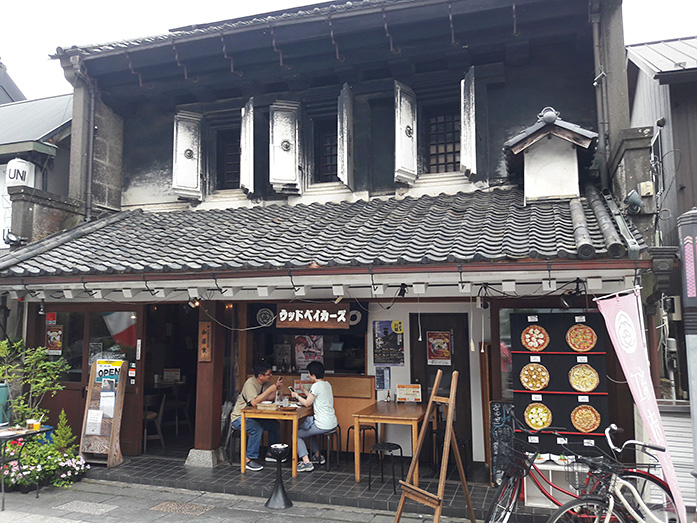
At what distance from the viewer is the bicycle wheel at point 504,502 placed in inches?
232

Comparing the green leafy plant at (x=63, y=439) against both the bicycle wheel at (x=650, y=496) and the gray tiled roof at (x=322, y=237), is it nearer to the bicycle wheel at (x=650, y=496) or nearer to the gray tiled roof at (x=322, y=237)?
the gray tiled roof at (x=322, y=237)

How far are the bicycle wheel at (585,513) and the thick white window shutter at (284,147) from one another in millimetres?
7921

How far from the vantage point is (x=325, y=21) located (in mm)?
10062

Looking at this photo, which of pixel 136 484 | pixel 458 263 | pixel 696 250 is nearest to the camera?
pixel 696 250

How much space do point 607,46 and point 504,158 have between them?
2591 mm

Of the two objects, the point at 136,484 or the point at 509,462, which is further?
the point at 136,484

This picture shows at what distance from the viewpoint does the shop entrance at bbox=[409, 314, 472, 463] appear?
935 centimetres

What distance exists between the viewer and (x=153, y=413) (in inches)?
424

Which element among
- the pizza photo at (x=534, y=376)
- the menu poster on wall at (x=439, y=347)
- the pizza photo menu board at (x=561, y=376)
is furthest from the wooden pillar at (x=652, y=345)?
the menu poster on wall at (x=439, y=347)

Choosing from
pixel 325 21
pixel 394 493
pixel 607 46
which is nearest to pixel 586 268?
pixel 394 493

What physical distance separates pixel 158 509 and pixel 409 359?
482 centimetres

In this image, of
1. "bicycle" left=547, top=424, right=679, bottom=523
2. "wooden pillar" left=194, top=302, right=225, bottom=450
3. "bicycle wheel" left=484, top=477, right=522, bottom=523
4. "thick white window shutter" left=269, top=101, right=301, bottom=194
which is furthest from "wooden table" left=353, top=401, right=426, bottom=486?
"thick white window shutter" left=269, top=101, right=301, bottom=194

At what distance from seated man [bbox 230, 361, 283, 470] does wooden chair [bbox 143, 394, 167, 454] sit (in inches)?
86.0

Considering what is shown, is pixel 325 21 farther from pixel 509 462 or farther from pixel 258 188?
pixel 509 462
